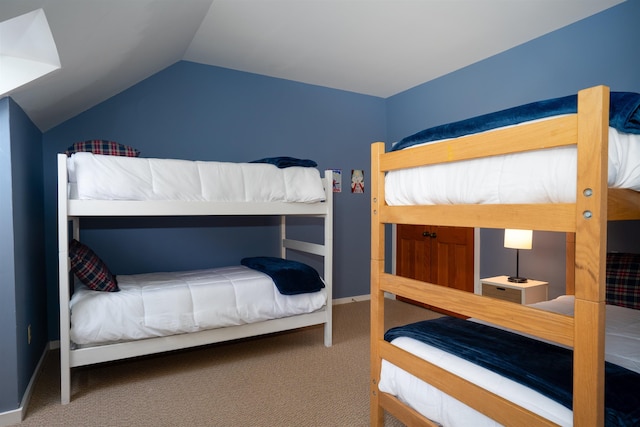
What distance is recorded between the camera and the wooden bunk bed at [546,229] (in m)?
0.93

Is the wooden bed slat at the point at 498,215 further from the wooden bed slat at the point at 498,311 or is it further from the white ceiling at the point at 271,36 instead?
the white ceiling at the point at 271,36

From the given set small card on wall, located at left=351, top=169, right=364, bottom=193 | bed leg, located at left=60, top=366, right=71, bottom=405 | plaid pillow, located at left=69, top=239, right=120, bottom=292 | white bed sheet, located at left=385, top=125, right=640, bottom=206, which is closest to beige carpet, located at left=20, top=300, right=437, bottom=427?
bed leg, located at left=60, top=366, right=71, bottom=405

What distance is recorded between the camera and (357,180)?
433 centimetres

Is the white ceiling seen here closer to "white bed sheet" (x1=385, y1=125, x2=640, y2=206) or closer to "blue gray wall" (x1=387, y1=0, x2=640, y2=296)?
"blue gray wall" (x1=387, y1=0, x2=640, y2=296)

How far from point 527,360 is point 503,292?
1.79m

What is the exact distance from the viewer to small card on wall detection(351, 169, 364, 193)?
4.30 metres

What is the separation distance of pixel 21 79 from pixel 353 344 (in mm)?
2600

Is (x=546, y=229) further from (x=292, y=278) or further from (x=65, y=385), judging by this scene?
(x=65, y=385)

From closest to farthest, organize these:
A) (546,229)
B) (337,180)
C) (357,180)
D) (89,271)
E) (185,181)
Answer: (546,229), (89,271), (185,181), (337,180), (357,180)

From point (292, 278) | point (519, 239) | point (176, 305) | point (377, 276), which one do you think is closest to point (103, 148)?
point (176, 305)

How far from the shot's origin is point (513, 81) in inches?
127

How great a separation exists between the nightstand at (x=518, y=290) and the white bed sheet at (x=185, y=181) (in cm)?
156

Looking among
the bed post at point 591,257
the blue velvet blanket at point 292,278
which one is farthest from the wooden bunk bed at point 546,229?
the blue velvet blanket at point 292,278

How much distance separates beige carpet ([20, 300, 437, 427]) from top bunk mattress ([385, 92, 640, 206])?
1.26 m
